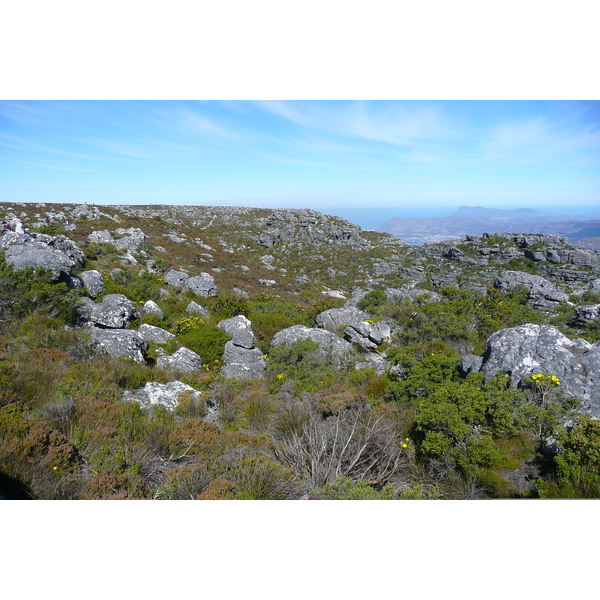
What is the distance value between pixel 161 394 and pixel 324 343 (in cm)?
402

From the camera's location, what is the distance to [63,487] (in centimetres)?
261

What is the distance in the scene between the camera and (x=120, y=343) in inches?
271

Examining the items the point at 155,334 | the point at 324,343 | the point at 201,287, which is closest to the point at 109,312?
the point at 155,334

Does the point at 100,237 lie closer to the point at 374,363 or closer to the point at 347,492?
the point at 374,363

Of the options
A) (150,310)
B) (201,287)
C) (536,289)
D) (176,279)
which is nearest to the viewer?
(150,310)

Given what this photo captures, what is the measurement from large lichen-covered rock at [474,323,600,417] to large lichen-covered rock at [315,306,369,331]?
483 centimetres

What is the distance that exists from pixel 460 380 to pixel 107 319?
8677 millimetres

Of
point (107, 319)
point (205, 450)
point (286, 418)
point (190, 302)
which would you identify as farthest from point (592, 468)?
point (190, 302)

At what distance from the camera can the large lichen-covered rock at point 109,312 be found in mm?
8078

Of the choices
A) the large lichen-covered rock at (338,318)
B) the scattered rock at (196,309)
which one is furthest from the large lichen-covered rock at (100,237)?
the large lichen-covered rock at (338,318)

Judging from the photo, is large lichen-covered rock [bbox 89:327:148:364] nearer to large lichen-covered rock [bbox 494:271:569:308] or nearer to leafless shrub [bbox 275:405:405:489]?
leafless shrub [bbox 275:405:405:489]

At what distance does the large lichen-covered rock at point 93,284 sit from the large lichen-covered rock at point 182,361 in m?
4.70

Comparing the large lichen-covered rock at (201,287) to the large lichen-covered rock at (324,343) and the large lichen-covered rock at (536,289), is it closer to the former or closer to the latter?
the large lichen-covered rock at (324,343)

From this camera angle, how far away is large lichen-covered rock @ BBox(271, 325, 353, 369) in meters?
7.10
